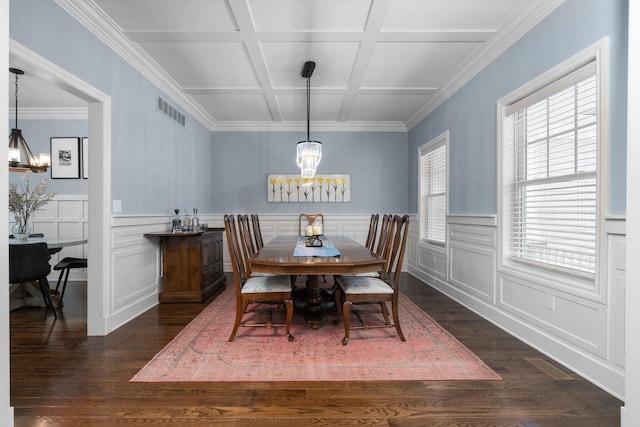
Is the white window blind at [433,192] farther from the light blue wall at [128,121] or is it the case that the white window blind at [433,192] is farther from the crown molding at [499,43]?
the light blue wall at [128,121]

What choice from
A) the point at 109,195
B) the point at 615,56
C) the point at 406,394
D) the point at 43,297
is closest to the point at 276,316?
the point at 406,394

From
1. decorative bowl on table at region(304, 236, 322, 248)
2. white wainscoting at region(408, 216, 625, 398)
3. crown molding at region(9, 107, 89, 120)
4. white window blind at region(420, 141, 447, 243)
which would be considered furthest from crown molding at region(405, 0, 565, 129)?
crown molding at region(9, 107, 89, 120)

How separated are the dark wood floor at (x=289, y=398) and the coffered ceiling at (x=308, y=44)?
269 centimetres

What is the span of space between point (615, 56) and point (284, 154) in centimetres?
482

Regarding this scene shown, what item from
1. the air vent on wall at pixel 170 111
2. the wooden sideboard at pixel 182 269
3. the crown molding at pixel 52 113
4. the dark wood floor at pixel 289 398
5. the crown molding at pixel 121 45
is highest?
the crown molding at pixel 121 45

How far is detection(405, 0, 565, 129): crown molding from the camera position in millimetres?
2541

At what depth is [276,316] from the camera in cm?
327

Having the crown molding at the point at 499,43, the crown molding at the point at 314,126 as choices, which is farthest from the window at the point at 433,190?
the crown molding at the point at 314,126

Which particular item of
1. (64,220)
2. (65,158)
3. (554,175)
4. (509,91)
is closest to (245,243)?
(554,175)

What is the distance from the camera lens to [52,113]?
5117 mm

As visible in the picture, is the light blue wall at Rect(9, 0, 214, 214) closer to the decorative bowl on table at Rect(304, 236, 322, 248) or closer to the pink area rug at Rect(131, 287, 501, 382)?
the pink area rug at Rect(131, 287, 501, 382)

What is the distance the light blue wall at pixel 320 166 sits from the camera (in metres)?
6.09

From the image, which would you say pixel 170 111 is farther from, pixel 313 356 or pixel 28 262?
pixel 313 356

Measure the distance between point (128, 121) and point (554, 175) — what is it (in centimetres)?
401
